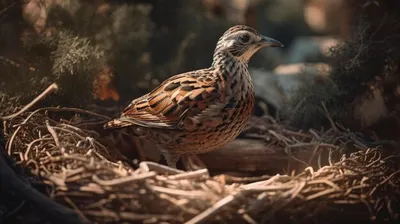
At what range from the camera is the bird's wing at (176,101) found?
2.57 m

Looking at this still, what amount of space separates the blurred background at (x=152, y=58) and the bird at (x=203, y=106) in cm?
50

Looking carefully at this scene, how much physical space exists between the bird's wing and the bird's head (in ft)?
0.49

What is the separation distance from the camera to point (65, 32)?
309 centimetres

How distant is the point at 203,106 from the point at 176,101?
5.5 inches

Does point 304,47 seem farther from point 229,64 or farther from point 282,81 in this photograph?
point 229,64

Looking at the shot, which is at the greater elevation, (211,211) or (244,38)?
(244,38)

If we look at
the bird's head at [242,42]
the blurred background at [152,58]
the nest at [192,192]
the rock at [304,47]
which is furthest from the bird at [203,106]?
the rock at [304,47]

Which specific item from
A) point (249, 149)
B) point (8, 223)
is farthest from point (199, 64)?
point (8, 223)

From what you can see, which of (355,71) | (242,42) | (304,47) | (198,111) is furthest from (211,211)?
(304,47)

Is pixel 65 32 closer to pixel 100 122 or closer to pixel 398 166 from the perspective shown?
pixel 100 122

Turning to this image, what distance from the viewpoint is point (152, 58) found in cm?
412

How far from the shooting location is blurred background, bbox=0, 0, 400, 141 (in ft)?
9.75

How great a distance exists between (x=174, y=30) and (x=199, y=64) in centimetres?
35

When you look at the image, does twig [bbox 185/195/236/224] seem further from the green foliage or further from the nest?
the green foliage
